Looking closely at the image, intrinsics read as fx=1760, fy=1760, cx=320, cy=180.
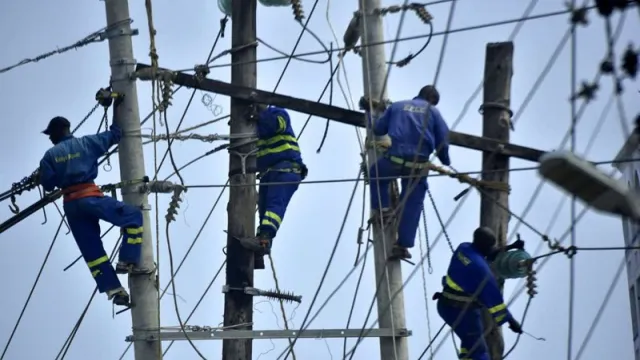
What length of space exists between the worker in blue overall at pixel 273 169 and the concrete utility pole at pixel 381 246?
116cm

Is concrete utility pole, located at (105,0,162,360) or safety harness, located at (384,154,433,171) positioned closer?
safety harness, located at (384,154,433,171)

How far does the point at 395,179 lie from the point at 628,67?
5340 mm

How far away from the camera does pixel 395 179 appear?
46.8ft

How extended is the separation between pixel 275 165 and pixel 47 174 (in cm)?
200

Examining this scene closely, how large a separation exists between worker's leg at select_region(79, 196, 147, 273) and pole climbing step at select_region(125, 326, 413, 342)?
585 millimetres

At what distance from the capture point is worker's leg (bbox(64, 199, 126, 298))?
14.8 meters

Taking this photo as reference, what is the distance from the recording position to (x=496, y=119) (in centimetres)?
1399

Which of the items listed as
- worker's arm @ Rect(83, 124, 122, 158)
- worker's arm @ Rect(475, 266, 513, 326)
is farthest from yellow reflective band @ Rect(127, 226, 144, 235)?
worker's arm @ Rect(475, 266, 513, 326)

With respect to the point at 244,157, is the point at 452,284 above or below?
below

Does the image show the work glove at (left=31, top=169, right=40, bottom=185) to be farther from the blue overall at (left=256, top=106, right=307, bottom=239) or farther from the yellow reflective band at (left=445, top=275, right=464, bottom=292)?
the yellow reflective band at (left=445, top=275, right=464, bottom=292)

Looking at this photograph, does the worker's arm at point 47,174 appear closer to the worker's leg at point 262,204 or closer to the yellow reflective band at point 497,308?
the worker's leg at point 262,204

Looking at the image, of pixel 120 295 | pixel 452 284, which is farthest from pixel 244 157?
pixel 452 284

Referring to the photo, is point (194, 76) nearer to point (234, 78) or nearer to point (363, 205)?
point (234, 78)

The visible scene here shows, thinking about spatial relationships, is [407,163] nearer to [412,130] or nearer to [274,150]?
[412,130]
